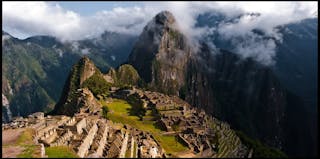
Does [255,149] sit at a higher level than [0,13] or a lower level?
lower

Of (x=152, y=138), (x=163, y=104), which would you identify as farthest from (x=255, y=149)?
(x=163, y=104)

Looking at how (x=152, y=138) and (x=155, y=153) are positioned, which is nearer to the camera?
(x=155, y=153)

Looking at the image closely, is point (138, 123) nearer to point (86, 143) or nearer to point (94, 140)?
point (94, 140)

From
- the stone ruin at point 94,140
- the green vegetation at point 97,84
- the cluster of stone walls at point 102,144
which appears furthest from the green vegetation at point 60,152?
the green vegetation at point 97,84

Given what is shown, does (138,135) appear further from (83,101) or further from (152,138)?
(83,101)

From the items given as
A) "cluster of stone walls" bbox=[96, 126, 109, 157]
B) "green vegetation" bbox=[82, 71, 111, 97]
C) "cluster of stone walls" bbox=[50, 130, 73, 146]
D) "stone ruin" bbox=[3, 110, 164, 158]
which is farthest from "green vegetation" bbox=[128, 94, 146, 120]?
"cluster of stone walls" bbox=[50, 130, 73, 146]

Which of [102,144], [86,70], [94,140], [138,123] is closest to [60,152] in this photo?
[102,144]

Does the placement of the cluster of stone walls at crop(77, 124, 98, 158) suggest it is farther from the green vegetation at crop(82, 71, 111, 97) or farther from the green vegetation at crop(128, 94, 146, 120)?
the green vegetation at crop(82, 71, 111, 97)

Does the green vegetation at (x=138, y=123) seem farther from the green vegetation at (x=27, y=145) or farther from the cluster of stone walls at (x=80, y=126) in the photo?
the green vegetation at (x=27, y=145)
